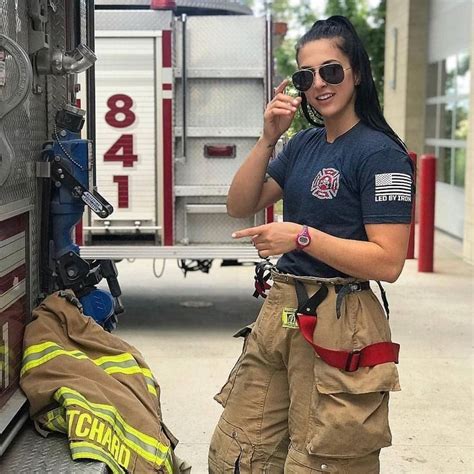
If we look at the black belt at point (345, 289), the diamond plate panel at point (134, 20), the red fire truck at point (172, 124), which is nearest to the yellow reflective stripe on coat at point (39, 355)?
the black belt at point (345, 289)

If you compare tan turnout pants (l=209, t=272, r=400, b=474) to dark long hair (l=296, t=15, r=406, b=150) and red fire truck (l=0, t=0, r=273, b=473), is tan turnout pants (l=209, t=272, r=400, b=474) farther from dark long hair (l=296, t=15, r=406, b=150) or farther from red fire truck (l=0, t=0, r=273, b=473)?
red fire truck (l=0, t=0, r=273, b=473)

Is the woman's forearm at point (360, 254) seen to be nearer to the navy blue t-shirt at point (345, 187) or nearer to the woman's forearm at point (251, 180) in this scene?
the navy blue t-shirt at point (345, 187)

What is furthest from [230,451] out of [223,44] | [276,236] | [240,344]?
[223,44]

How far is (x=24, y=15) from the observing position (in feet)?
9.61

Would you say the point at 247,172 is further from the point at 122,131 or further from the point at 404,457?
the point at 122,131

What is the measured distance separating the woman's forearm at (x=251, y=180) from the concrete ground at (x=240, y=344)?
5.89ft

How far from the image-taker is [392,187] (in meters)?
2.61

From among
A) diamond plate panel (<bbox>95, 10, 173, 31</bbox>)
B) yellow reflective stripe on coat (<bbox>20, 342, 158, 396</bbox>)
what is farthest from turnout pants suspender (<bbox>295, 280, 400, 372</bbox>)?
diamond plate panel (<bbox>95, 10, 173, 31</bbox>)

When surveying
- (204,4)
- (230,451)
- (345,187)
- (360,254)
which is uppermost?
(204,4)

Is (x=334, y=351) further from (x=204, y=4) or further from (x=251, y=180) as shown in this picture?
(x=204, y=4)

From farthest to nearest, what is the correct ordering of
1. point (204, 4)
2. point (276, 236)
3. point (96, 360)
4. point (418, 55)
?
1. point (418, 55)
2. point (204, 4)
3. point (96, 360)
4. point (276, 236)

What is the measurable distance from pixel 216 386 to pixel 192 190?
1.83m

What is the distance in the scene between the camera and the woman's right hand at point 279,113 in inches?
111

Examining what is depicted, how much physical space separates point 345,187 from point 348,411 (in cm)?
69
